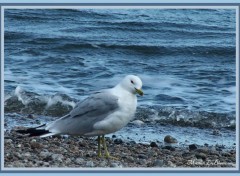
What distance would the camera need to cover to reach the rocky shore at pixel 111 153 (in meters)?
7.18

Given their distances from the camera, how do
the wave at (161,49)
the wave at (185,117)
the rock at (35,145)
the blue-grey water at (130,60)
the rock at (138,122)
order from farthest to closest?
the wave at (161,49), the blue-grey water at (130,60), the wave at (185,117), the rock at (138,122), the rock at (35,145)

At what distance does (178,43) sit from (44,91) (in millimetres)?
5653

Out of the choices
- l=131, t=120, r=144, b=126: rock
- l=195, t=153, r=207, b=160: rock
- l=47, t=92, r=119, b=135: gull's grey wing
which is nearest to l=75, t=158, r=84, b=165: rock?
l=47, t=92, r=119, b=135: gull's grey wing

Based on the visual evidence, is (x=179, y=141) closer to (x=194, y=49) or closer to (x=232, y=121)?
(x=232, y=121)

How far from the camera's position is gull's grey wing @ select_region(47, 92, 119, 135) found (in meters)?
7.36

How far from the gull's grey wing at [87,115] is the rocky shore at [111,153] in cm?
32

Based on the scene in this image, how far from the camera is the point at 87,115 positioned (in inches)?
294

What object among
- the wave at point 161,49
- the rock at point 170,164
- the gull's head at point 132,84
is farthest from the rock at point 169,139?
the wave at point 161,49

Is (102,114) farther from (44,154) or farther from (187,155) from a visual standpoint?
(187,155)

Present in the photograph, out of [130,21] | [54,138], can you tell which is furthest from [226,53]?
[54,138]

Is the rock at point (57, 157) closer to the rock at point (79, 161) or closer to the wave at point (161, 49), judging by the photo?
the rock at point (79, 161)

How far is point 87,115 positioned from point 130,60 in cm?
688

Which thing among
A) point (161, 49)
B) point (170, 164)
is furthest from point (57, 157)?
point (161, 49)

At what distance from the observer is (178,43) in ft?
52.3
